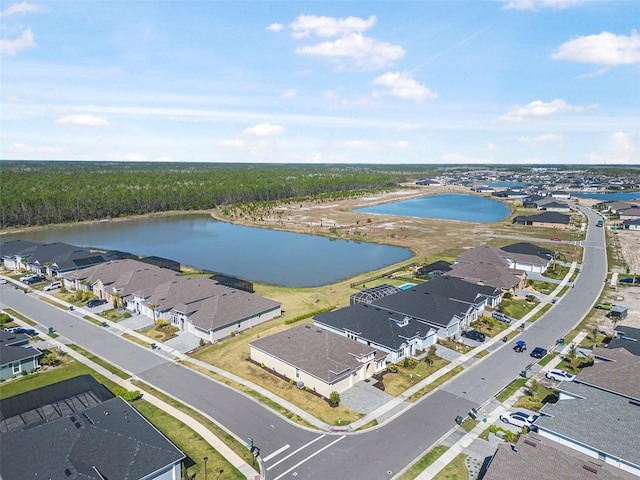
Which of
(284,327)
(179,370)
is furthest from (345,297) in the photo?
(179,370)

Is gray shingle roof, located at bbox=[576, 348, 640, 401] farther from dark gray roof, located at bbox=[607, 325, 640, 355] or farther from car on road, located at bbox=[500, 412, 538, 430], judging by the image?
car on road, located at bbox=[500, 412, 538, 430]

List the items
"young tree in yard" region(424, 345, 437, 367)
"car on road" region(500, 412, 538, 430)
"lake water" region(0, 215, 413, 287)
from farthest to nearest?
1. "lake water" region(0, 215, 413, 287)
2. "young tree in yard" region(424, 345, 437, 367)
3. "car on road" region(500, 412, 538, 430)

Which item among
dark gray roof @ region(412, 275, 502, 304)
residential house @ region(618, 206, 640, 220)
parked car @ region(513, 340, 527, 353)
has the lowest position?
parked car @ region(513, 340, 527, 353)

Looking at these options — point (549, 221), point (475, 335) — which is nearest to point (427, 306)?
point (475, 335)

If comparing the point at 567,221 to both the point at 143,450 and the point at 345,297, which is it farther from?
the point at 143,450

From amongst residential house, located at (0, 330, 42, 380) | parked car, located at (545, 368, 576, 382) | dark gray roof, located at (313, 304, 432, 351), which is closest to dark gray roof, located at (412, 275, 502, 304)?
dark gray roof, located at (313, 304, 432, 351)

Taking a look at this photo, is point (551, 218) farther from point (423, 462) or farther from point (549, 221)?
point (423, 462)
